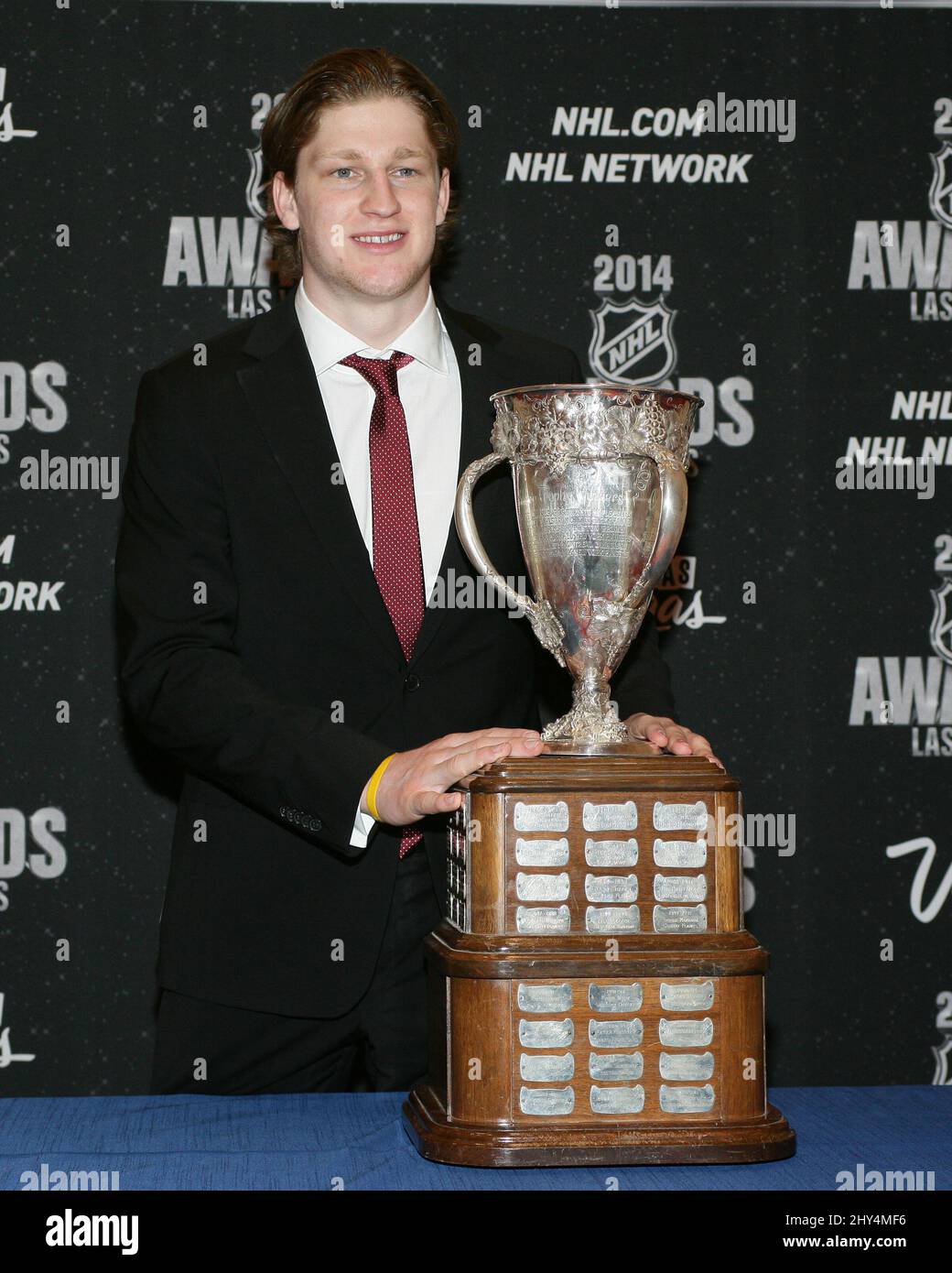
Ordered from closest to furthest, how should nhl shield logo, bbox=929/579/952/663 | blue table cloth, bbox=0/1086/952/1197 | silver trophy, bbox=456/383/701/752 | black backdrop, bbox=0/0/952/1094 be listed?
blue table cloth, bbox=0/1086/952/1197, silver trophy, bbox=456/383/701/752, black backdrop, bbox=0/0/952/1094, nhl shield logo, bbox=929/579/952/663

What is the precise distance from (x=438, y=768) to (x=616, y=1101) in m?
0.35

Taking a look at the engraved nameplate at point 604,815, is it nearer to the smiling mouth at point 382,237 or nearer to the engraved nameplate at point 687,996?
the engraved nameplate at point 687,996

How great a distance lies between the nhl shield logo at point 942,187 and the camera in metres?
2.91

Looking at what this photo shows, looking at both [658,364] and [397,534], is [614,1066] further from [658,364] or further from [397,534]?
[658,364]

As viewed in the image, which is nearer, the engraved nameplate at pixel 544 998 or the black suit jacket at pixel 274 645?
the engraved nameplate at pixel 544 998

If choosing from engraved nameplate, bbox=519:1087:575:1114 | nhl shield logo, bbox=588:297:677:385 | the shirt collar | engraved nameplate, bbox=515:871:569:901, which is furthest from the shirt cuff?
nhl shield logo, bbox=588:297:677:385

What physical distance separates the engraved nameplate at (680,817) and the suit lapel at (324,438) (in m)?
0.56

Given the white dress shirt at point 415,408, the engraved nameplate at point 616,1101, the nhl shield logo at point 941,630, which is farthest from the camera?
the nhl shield logo at point 941,630

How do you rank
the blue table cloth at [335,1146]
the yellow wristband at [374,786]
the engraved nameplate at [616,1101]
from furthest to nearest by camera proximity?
the yellow wristband at [374,786] → the engraved nameplate at [616,1101] → the blue table cloth at [335,1146]

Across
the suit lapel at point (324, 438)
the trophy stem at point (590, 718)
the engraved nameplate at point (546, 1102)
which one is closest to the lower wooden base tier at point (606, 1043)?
the engraved nameplate at point (546, 1102)

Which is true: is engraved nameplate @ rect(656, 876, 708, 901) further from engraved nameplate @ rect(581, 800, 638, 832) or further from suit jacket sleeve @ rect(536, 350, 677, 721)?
suit jacket sleeve @ rect(536, 350, 677, 721)

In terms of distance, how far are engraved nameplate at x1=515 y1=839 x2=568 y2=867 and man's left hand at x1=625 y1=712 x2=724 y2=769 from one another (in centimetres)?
17

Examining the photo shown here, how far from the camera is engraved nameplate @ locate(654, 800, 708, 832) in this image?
1365 millimetres
